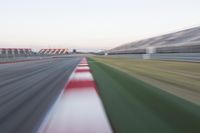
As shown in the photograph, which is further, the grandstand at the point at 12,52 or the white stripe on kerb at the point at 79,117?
the grandstand at the point at 12,52

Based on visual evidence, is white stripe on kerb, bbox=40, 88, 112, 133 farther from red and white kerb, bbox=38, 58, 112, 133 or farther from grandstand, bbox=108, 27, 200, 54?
grandstand, bbox=108, 27, 200, 54

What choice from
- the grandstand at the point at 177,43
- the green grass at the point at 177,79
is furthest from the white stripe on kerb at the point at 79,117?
the grandstand at the point at 177,43

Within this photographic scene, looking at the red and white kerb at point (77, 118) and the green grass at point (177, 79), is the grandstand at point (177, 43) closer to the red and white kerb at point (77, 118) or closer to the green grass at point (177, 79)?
the green grass at point (177, 79)

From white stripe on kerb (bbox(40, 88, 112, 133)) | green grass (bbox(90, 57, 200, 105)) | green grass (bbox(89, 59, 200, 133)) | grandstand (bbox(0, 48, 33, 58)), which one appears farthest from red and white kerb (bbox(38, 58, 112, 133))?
grandstand (bbox(0, 48, 33, 58))

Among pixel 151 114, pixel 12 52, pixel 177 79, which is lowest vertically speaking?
pixel 12 52

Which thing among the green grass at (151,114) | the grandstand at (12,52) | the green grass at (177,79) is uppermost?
the green grass at (151,114)

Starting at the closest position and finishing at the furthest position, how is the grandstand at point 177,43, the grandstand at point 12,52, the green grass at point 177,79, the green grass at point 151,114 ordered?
the green grass at point 151,114 → the green grass at point 177,79 → the grandstand at point 177,43 → the grandstand at point 12,52

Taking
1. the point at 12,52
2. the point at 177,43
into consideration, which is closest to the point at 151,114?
the point at 177,43

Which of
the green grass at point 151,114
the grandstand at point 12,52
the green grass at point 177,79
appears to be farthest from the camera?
the grandstand at point 12,52

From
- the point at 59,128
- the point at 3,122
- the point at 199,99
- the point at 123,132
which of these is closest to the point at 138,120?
the point at 123,132

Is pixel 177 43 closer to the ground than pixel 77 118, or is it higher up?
closer to the ground

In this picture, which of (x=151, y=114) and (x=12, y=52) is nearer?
(x=151, y=114)

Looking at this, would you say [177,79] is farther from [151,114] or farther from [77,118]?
[77,118]

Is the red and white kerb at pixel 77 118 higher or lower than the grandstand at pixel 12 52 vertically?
higher
